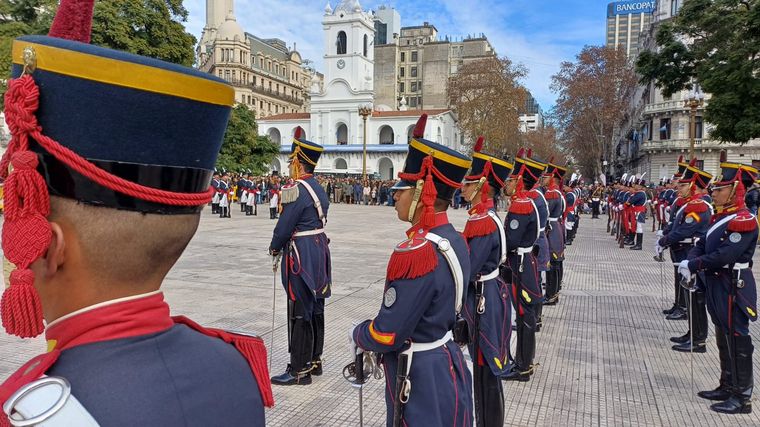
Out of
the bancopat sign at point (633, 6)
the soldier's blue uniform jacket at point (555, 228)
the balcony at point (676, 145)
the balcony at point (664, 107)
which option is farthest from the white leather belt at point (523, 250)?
the bancopat sign at point (633, 6)

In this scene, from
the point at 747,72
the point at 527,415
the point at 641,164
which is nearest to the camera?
the point at 527,415

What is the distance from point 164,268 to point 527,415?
4584mm

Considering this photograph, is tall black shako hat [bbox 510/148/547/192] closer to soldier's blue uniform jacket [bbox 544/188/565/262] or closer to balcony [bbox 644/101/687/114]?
soldier's blue uniform jacket [bbox 544/188/565/262]

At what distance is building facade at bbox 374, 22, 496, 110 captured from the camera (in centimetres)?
8881

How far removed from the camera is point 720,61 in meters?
19.8

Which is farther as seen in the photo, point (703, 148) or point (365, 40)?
point (365, 40)

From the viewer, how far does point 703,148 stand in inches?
1863

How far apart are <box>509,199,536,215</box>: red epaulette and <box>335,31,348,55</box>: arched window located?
224 ft

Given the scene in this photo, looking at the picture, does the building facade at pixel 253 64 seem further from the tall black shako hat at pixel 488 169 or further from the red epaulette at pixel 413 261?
the red epaulette at pixel 413 261

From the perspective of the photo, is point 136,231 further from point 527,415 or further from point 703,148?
point 703,148

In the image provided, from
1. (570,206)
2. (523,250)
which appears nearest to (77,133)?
(523,250)

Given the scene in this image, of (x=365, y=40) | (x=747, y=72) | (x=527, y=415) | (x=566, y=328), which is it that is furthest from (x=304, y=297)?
(x=365, y=40)

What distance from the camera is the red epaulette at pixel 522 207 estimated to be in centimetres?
670

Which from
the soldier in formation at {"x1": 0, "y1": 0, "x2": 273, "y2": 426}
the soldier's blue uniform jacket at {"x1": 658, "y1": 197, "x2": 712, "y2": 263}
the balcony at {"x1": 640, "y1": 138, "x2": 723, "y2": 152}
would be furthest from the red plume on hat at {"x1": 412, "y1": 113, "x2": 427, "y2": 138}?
the balcony at {"x1": 640, "y1": 138, "x2": 723, "y2": 152}
